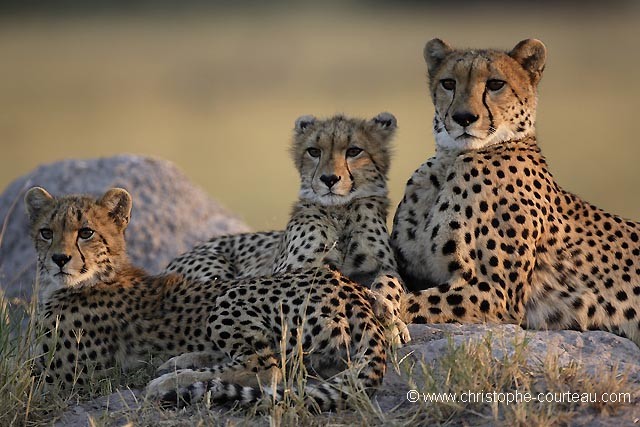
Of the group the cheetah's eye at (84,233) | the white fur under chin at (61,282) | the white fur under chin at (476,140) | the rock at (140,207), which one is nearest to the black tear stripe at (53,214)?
the cheetah's eye at (84,233)

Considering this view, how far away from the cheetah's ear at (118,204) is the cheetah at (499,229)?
4.19ft

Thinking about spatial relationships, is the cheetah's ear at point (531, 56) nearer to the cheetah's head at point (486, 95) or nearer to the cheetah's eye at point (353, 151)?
the cheetah's head at point (486, 95)

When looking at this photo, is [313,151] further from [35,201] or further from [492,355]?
[492,355]

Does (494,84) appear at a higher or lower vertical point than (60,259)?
higher

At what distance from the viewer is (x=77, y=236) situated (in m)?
4.80

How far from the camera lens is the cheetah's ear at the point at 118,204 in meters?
5.02

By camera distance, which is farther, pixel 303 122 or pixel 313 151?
pixel 303 122

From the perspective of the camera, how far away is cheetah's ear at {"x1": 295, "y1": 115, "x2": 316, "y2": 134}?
18.6 ft

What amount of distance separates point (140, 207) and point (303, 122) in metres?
2.71

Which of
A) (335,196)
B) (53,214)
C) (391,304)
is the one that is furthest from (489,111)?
(53,214)

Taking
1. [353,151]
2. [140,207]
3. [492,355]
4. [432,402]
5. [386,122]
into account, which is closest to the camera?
[432,402]

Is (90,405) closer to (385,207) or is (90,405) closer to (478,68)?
(385,207)

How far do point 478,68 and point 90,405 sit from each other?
7.42 ft

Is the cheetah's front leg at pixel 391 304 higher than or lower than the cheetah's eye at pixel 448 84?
lower
